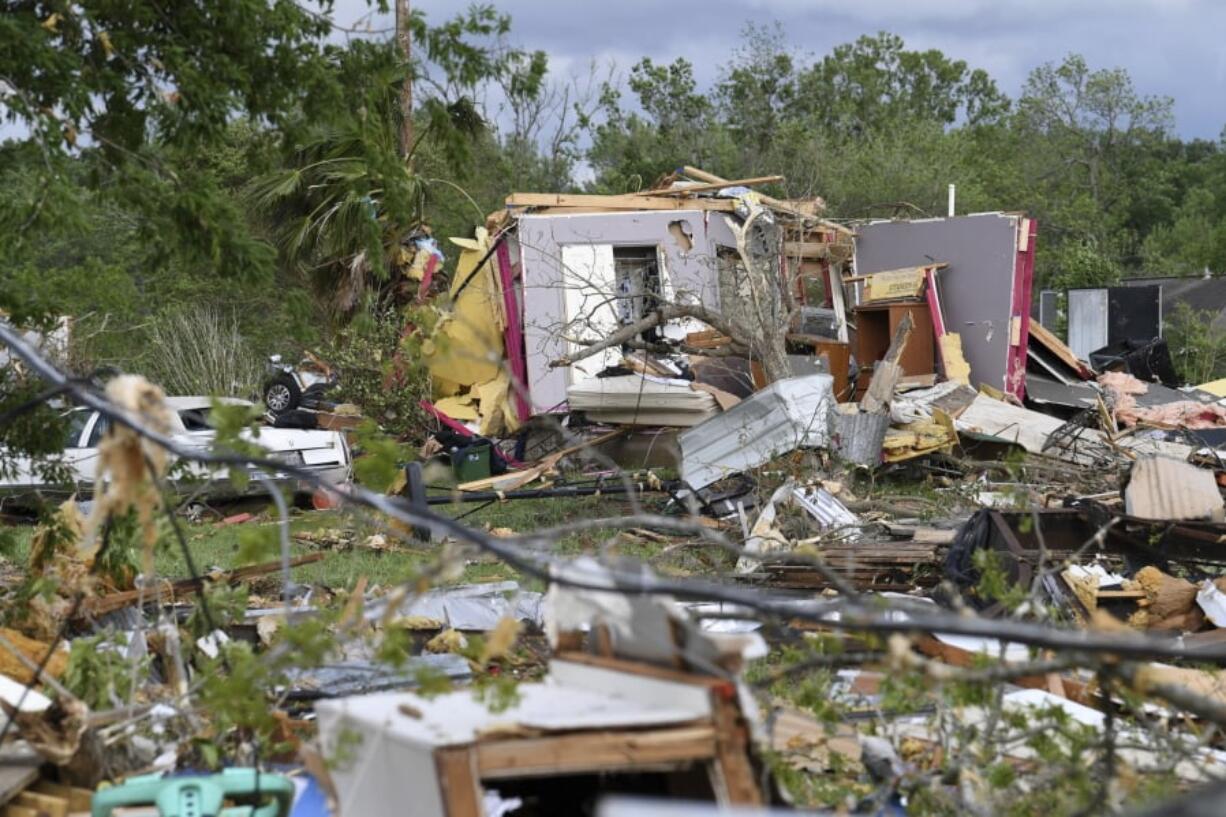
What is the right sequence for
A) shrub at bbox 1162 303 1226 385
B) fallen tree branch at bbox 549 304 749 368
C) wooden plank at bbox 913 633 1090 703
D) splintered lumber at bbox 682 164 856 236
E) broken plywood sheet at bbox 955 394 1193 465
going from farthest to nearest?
shrub at bbox 1162 303 1226 385 → splintered lumber at bbox 682 164 856 236 → broken plywood sheet at bbox 955 394 1193 465 → fallen tree branch at bbox 549 304 749 368 → wooden plank at bbox 913 633 1090 703

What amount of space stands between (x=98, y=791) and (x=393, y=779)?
1.66 m

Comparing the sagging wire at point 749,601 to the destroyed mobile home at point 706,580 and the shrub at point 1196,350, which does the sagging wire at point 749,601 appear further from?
the shrub at point 1196,350

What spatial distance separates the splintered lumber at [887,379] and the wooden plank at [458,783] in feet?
36.5

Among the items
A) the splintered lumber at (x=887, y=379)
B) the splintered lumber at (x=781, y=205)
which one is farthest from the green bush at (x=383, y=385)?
the splintered lumber at (x=887, y=379)

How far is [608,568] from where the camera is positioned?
3.69 m

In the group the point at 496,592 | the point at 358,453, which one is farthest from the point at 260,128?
the point at 358,453

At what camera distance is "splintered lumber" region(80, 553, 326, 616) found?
22.0ft

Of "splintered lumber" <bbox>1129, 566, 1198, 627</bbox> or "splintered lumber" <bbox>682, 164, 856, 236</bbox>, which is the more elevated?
"splintered lumber" <bbox>682, 164, 856, 236</bbox>

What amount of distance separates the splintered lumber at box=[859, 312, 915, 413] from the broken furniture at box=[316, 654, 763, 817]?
10.8 metres

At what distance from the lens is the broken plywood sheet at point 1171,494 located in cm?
936

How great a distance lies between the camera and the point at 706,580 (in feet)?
30.1

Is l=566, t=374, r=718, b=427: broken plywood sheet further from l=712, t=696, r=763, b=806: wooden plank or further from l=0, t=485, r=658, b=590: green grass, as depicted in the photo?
l=712, t=696, r=763, b=806: wooden plank

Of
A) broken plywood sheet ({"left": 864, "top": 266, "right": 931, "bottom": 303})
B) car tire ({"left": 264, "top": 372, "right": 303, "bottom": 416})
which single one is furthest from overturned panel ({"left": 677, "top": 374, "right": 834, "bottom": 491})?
car tire ({"left": 264, "top": 372, "right": 303, "bottom": 416})

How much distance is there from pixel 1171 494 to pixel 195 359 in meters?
16.9
